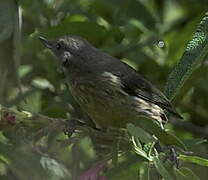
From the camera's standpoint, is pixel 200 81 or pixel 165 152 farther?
pixel 200 81

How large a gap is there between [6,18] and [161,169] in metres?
1.07

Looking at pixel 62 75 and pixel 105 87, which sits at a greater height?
pixel 105 87

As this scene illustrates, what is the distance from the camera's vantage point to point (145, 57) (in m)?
4.51

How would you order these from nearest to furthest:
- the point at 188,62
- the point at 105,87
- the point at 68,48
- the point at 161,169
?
Answer: 1. the point at 161,169
2. the point at 188,62
3. the point at 105,87
4. the point at 68,48

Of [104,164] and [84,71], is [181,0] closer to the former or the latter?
[84,71]

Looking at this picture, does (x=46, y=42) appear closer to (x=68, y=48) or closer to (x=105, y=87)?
(x=68, y=48)

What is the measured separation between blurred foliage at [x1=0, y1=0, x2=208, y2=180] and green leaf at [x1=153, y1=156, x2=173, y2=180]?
5.2 inches

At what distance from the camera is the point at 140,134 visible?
259 cm

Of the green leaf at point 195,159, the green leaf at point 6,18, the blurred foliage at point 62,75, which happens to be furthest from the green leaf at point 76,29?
the green leaf at point 195,159

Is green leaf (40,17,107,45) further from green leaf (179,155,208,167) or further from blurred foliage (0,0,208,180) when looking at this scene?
green leaf (179,155,208,167)

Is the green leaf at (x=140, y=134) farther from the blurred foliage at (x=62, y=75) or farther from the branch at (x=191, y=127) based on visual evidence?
the branch at (x=191, y=127)

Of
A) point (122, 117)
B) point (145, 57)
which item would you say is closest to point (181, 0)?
point (145, 57)

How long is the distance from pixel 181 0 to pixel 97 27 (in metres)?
1.23

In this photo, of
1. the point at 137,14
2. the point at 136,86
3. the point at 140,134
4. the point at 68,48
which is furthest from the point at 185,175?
the point at 137,14
